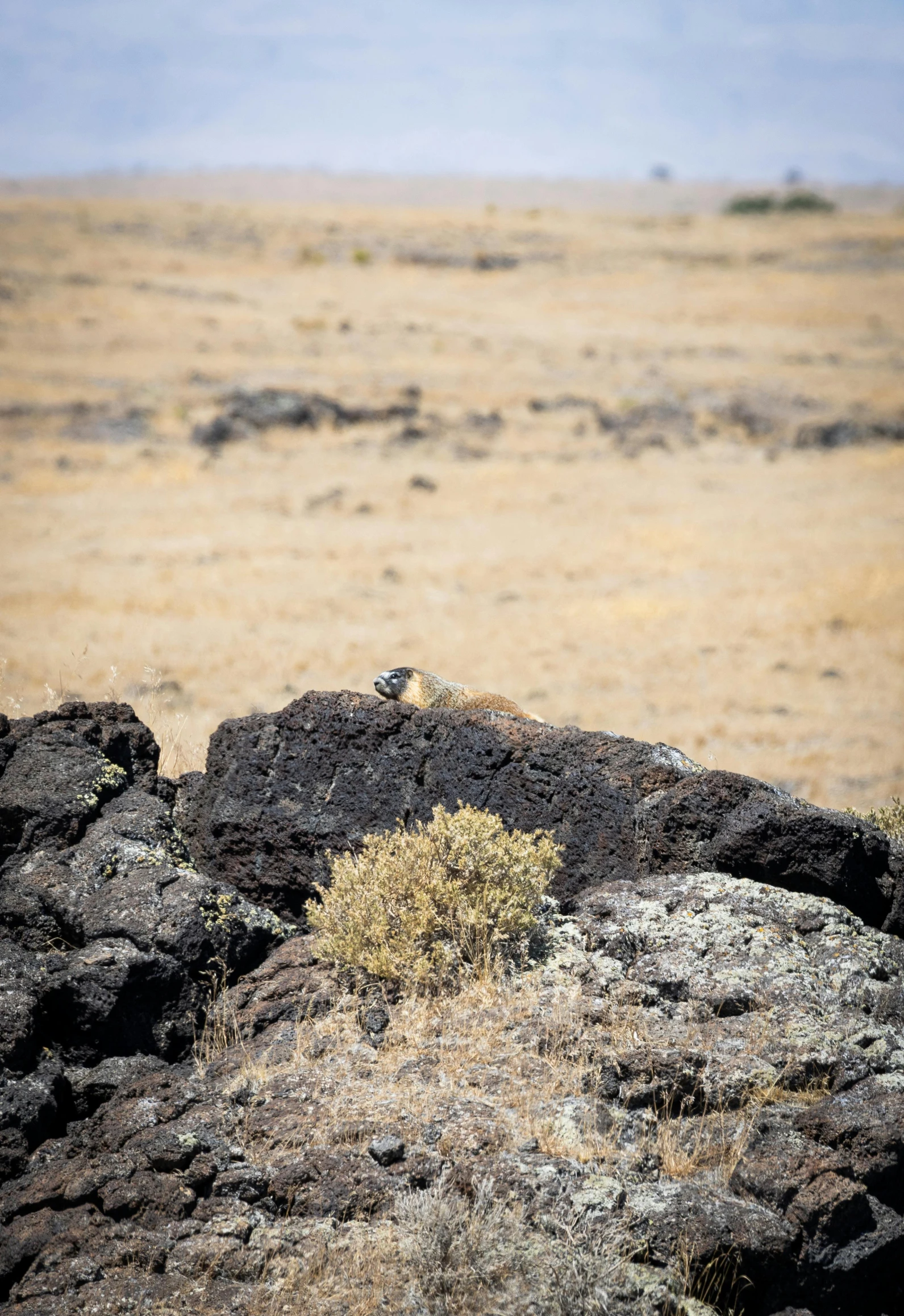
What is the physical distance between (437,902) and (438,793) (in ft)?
2.56

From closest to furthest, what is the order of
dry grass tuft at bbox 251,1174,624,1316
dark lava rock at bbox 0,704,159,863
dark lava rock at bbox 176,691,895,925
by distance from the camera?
1. dry grass tuft at bbox 251,1174,624,1316
2. dark lava rock at bbox 0,704,159,863
3. dark lava rock at bbox 176,691,895,925

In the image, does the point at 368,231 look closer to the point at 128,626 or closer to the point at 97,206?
the point at 97,206

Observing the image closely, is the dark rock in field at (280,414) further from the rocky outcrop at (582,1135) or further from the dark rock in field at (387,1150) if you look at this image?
the dark rock in field at (387,1150)

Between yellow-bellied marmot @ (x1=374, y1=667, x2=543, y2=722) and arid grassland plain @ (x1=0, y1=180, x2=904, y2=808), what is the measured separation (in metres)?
1.52

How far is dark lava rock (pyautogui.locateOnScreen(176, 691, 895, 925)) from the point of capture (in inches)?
217

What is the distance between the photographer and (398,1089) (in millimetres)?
4309

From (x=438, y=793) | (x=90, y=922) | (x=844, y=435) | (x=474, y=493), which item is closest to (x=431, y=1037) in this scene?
(x=438, y=793)

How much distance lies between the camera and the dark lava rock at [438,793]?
551cm

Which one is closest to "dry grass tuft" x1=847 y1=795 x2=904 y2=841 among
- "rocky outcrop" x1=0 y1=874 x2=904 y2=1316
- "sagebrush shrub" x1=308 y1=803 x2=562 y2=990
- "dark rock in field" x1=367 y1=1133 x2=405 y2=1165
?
"rocky outcrop" x1=0 y1=874 x2=904 y2=1316

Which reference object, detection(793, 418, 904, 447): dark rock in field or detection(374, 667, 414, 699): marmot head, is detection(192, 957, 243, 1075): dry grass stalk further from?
detection(793, 418, 904, 447): dark rock in field

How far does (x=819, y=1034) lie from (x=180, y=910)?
2778mm

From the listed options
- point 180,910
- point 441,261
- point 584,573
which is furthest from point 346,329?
point 180,910

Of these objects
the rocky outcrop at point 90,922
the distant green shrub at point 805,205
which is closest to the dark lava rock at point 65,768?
the rocky outcrop at point 90,922

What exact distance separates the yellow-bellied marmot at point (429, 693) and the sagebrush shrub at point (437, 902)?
2.16 m
